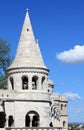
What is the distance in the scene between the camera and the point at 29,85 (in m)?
39.8

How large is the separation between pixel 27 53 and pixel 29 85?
Result: 268 centimetres

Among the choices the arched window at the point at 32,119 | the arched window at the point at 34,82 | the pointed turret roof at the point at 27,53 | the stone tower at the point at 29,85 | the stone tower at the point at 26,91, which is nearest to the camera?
the stone tower at the point at 26,91

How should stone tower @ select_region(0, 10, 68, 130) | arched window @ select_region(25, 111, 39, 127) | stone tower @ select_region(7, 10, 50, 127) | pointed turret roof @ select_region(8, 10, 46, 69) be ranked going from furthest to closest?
pointed turret roof @ select_region(8, 10, 46, 69)
arched window @ select_region(25, 111, 39, 127)
stone tower @ select_region(7, 10, 50, 127)
stone tower @ select_region(0, 10, 68, 130)

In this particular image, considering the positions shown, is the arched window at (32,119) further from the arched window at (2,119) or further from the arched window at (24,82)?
the arched window at (24,82)

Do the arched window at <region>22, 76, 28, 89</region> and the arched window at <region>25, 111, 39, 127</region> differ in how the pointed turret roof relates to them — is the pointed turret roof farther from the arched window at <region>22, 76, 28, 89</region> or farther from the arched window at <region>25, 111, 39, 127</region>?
the arched window at <region>25, 111, 39, 127</region>

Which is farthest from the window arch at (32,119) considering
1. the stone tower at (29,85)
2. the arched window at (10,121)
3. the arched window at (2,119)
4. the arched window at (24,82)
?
the arched window at (24,82)

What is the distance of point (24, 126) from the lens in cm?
3856

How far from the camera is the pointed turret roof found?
40125 mm

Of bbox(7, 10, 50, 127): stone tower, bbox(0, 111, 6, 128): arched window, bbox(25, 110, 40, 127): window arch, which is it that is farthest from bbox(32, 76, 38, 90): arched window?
bbox(0, 111, 6, 128): arched window

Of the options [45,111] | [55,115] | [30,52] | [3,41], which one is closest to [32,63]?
[30,52]

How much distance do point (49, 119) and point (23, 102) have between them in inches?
113

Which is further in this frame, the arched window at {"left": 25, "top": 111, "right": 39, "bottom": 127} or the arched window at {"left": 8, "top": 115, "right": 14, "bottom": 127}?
the arched window at {"left": 25, "top": 111, "right": 39, "bottom": 127}

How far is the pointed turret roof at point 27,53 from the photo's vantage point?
40125 millimetres

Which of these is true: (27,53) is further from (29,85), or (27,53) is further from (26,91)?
(26,91)
